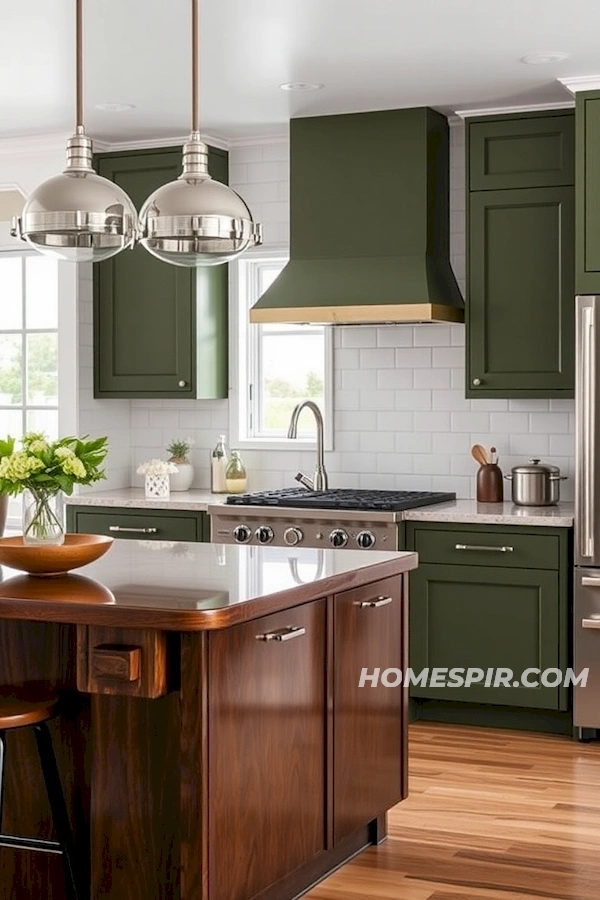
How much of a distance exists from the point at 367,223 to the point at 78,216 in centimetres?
314

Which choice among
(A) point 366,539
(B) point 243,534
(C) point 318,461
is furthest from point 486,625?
(C) point 318,461

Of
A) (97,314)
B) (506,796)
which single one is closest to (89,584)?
(506,796)

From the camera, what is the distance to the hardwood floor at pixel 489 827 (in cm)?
389

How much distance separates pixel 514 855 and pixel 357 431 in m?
2.86

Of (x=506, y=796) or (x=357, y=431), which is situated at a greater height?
(x=357, y=431)

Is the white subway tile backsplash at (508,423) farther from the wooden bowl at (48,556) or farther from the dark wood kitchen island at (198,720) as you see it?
the wooden bowl at (48,556)

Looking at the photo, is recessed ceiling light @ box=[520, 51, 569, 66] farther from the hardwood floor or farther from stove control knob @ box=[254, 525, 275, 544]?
the hardwood floor

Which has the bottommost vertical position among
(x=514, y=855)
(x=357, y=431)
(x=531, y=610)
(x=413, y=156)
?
(x=514, y=855)

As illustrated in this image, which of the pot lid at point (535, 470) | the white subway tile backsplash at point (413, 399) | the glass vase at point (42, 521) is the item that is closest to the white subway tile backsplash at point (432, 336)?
the white subway tile backsplash at point (413, 399)

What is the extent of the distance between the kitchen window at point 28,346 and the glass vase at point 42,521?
3345 mm

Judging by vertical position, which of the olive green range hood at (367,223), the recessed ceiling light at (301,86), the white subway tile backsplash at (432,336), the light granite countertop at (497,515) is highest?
the recessed ceiling light at (301,86)

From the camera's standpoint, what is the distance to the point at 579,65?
5352 millimetres

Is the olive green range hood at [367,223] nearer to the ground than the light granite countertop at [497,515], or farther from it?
farther from it

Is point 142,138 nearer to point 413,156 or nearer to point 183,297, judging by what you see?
point 183,297
